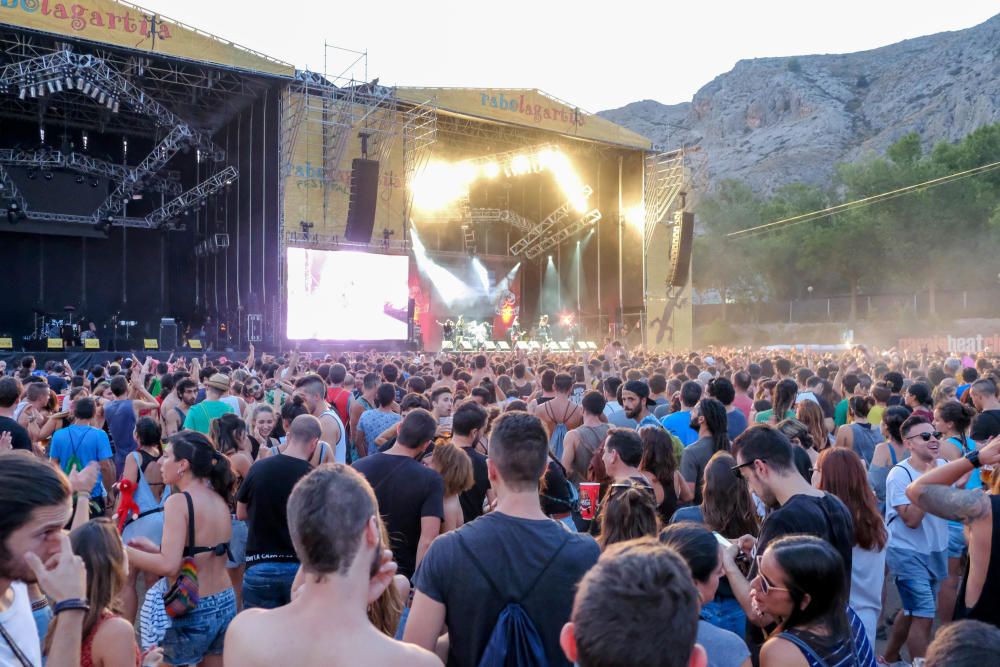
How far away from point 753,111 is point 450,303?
68149mm

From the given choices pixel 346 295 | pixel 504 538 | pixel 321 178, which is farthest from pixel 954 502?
pixel 321 178

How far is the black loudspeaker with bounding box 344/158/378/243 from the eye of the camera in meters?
20.6

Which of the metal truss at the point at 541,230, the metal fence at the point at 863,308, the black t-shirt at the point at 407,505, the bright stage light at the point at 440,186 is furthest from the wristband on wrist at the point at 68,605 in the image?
the metal fence at the point at 863,308

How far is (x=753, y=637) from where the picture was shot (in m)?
3.54

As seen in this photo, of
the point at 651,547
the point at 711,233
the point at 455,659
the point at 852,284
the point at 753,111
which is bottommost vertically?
the point at 455,659

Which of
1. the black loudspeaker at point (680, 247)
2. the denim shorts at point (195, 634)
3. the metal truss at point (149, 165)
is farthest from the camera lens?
the black loudspeaker at point (680, 247)

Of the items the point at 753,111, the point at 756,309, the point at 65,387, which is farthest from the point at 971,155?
the point at 753,111

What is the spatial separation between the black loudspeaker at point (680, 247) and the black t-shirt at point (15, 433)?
23626 mm

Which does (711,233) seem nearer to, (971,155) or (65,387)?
(971,155)

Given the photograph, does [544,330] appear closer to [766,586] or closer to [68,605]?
[766,586]

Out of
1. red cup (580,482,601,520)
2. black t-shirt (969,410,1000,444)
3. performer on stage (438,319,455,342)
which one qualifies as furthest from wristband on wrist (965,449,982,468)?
performer on stage (438,319,455,342)

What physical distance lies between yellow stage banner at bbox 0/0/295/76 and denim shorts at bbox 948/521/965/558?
65.4 ft

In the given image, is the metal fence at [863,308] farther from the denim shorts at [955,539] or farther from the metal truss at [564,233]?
the denim shorts at [955,539]

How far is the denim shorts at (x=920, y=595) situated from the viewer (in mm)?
4406
